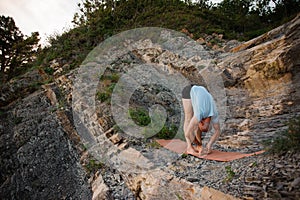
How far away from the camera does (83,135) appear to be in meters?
6.78

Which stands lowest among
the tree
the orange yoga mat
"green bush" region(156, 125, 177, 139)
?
the orange yoga mat

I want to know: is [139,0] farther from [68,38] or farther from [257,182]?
[257,182]

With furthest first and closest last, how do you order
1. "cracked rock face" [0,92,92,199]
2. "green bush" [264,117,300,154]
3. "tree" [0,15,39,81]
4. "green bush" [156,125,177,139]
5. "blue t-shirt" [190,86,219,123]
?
"tree" [0,15,39,81] < "cracked rock face" [0,92,92,199] < "green bush" [156,125,177,139] < "blue t-shirt" [190,86,219,123] < "green bush" [264,117,300,154]

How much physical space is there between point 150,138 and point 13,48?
45.8 ft

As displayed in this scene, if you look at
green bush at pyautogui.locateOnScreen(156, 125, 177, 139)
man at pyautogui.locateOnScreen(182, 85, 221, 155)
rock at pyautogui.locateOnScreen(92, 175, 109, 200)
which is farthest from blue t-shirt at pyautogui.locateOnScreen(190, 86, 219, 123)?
rock at pyautogui.locateOnScreen(92, 175, 109, 200)

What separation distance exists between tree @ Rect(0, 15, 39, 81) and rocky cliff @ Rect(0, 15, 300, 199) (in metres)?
4.89

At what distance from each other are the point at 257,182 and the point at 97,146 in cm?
436

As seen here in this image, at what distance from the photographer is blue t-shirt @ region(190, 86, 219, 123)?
13.1 feet

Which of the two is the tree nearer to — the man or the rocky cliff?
the rocky cliff

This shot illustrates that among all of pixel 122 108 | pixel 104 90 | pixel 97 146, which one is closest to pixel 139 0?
pixel 104 90

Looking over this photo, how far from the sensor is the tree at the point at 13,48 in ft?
Result: 47.0

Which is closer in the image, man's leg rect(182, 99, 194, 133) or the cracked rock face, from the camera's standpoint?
man's leg rect(182, 99, 194, 133)

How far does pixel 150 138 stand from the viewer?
5684 mm

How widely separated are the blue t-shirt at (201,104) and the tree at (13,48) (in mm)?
13658
